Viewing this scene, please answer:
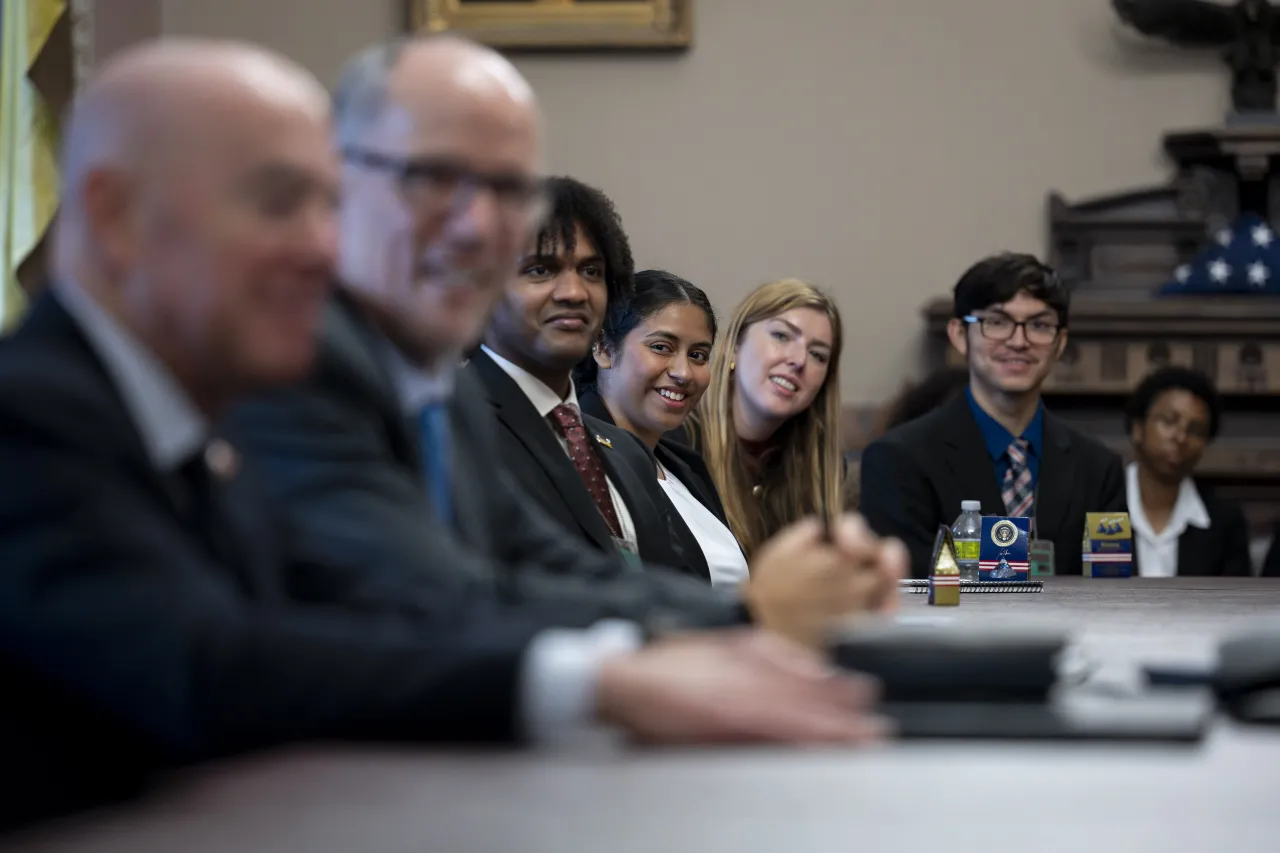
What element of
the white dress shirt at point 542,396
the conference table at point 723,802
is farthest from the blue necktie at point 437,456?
the white dress shirt at point 542,396

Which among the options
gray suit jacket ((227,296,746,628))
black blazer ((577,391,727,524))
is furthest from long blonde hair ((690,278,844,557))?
gray suit jacket ((227,296,746,628))

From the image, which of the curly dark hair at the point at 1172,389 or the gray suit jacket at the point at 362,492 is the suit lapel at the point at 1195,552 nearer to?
the curly dark hair at the point at 1172,389

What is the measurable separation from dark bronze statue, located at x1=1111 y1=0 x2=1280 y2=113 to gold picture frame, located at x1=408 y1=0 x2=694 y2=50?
2.16m

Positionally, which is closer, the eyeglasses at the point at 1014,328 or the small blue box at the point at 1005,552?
the small blue box at the point at 1005,552

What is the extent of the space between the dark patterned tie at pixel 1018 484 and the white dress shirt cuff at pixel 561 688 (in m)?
4.29

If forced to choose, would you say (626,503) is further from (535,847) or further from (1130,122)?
(1130,122)

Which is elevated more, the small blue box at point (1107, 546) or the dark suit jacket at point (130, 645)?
the dark suit jacket at point (130, 645)

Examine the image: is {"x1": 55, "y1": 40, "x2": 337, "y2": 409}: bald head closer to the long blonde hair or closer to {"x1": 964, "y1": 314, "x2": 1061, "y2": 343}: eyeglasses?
the long blonde hair

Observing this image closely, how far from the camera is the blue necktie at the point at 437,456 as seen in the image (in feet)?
6.40

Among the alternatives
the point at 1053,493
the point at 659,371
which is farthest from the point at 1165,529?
the point at 659,371

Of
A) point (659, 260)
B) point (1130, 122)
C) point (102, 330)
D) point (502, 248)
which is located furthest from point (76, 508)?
point (1130, 122)

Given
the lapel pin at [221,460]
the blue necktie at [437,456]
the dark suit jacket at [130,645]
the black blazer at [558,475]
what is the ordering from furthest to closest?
the black blazer at [558,475] → the blue necktie at [437,456] → the lapel pin at [221,460] → the dark suit jacket at [130,645]

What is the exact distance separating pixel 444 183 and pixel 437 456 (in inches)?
12.7

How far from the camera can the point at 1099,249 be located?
320 inches
